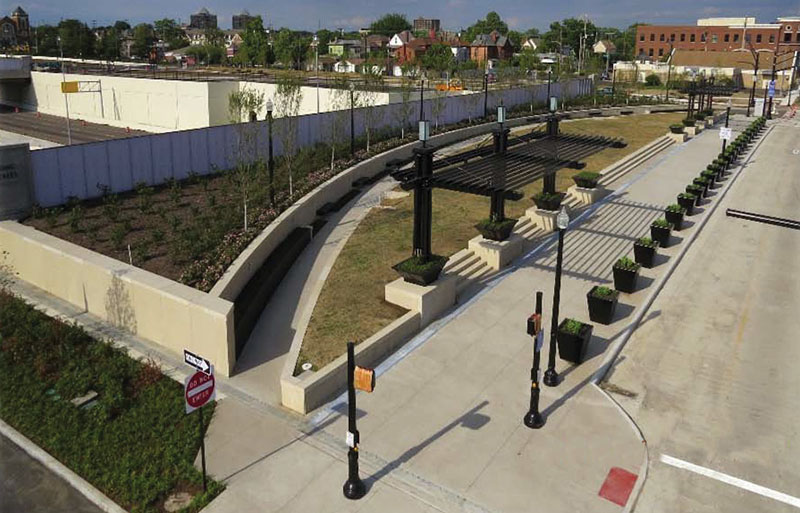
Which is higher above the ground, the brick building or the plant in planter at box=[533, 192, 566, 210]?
the brick building

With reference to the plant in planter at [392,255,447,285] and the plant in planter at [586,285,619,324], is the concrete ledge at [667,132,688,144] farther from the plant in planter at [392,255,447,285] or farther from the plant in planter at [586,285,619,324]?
the plant in planter at [392,255,447,285]

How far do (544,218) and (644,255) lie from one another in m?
4.58

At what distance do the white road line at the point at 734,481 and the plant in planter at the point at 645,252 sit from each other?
10.4 m

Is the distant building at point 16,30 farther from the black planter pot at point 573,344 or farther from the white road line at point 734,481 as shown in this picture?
the white road line at point 734,481

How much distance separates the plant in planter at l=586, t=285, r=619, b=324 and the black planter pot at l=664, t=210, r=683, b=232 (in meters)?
9.24

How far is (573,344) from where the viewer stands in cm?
1477

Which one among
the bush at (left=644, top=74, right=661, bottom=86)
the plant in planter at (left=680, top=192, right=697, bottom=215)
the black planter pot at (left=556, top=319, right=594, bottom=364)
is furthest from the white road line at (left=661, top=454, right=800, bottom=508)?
the bush at (left=644, top=74, right=661, bottom=86)

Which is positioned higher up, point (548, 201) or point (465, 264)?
point (548, 201)

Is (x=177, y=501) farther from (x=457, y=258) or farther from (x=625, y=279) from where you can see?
(x=625, y=279)

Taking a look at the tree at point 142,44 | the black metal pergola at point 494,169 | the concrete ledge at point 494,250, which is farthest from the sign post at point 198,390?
the tree at point 142,44

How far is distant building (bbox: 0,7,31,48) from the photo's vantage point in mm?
151500

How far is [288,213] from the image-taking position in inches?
891

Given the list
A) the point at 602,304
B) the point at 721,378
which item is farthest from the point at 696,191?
the point at 721,378

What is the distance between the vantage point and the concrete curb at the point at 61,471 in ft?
35.2
